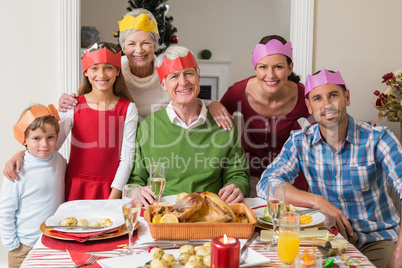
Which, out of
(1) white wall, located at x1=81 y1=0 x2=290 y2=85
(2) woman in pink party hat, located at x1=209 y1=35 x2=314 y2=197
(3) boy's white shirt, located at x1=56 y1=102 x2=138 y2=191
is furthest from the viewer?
(1) white wall, located at x1=81 y1=0 x2=290 y2=85

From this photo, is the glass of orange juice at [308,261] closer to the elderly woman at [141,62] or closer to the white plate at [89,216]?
the white plate at [89,216]

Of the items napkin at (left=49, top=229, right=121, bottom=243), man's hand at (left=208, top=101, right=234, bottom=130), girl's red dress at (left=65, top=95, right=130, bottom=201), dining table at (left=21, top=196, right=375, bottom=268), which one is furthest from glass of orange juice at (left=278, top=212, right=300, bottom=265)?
girl's red dress at (left=65, top=95, right=130, bottom=201)

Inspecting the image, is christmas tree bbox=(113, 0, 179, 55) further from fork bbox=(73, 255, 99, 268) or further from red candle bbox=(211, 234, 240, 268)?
red candle bbox=(211, 234, 240, 268)

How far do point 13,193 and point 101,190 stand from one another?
0.43 metres

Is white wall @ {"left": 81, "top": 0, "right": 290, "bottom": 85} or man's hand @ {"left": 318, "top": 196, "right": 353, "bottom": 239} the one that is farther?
white wall @ {"left": 81, "top": 0, "right": 290, "bottom": 85}

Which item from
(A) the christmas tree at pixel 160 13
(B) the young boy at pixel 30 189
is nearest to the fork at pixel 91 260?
(B) the young boy at pixel 30 189

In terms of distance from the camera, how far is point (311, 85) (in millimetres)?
2057

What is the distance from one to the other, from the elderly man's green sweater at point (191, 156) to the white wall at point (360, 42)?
1262 millimetres

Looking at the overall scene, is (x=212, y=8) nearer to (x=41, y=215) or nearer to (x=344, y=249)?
(x=41, y=215)

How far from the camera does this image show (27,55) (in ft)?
9.46

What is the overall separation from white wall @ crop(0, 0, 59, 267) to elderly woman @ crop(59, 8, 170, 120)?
1.90 ft

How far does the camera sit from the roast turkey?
139 cm

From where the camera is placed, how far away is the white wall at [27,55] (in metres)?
2.85

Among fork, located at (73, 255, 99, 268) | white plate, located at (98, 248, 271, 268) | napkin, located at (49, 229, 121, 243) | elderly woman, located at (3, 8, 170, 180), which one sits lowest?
fork, located at (73, 255, 99, 268)
